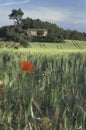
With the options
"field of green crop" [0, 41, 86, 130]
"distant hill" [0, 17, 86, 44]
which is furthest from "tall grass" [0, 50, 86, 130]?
"distant hill" [0, 17, 86, 44]

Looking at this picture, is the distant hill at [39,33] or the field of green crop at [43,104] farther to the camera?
the distant hill at [39,33]

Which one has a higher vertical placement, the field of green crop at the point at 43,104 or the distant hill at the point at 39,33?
the field of green crop at the point at 43,104

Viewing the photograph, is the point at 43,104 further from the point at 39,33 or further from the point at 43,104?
the point at 39,33

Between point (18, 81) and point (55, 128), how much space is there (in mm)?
663

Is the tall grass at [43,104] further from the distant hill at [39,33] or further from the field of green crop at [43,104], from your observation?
the distant hill at [39,33]

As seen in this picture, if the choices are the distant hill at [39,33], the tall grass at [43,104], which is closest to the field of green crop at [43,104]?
the tall grass at [43,104]

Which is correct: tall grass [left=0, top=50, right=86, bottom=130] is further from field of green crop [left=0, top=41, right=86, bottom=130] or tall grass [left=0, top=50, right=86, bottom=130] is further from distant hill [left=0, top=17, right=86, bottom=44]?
distant hill [left=0, top=17, right=86, bottom=44]

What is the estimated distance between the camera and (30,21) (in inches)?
2019

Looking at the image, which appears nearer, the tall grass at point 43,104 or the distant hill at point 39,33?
the tall grass at point 43,104

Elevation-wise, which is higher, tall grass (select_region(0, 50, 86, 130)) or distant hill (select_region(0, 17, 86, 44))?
tall grass (select_region(0, 50, 86, 130))

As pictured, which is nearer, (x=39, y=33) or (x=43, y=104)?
(x=43, y=104)

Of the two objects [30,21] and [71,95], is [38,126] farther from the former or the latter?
[30,21]

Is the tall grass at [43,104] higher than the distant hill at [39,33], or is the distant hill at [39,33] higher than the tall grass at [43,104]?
the tall grass at [43,104]

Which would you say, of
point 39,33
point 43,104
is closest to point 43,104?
point 43,104
